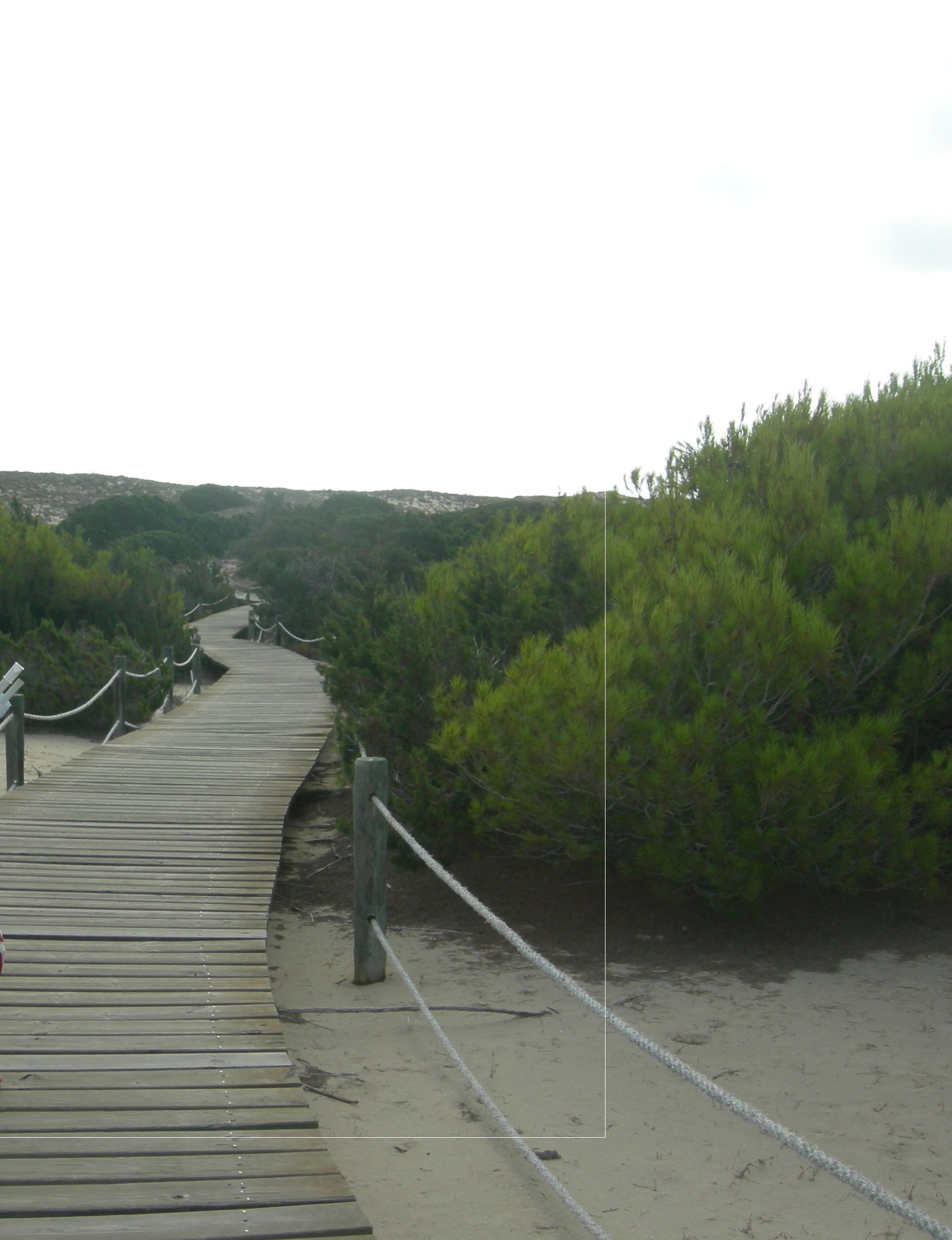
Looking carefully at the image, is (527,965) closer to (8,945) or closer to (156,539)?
(8,945)

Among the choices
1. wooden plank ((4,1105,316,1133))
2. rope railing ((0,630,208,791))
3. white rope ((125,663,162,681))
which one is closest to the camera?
wooden plank ((4,1105,316,1133))

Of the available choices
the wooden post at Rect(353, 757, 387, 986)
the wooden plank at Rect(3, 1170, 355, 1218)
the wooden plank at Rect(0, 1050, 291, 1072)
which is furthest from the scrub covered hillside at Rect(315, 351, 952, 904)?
the wooden plank at Rect(3, 1170, 355, 1218)

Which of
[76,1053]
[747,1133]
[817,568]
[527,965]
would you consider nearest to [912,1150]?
[747,1133]

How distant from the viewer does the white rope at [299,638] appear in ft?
66.5

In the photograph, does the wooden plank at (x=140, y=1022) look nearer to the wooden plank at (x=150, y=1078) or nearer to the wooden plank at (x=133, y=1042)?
the wooden plank at (x=133, y=1042)

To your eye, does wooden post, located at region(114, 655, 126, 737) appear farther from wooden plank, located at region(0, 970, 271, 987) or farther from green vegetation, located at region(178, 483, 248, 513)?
green vegetation, located at region(178, 483, 248, 513)

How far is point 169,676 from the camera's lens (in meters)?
13.8

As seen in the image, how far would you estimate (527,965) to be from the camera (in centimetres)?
557

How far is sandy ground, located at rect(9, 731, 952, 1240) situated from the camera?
3297 millimetres

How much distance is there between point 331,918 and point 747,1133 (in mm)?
3140

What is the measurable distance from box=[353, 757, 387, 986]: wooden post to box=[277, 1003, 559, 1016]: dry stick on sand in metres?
0.34

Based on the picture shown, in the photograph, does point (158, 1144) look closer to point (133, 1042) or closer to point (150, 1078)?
point (150, 1078)

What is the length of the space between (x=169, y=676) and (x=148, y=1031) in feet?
34.4

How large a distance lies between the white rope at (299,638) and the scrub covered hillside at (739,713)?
12798 mm
